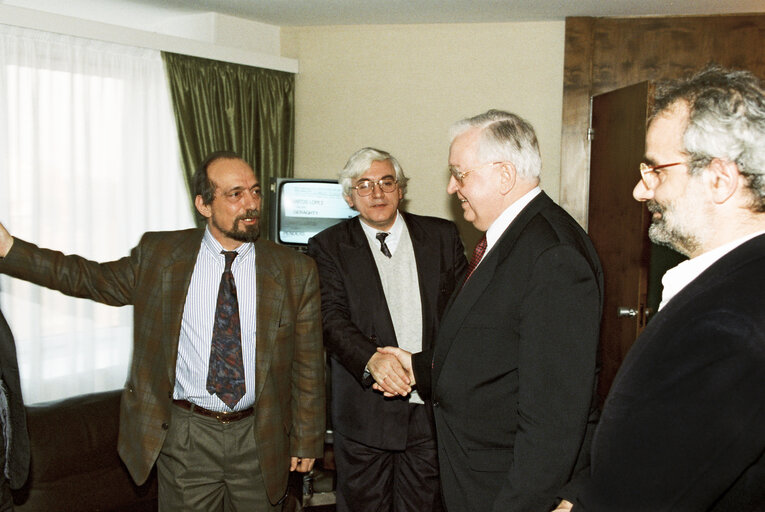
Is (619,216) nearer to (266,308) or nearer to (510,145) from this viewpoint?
(510,145)

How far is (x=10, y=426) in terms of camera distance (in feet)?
6.57

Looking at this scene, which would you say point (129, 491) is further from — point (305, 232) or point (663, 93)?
point (663, 93)

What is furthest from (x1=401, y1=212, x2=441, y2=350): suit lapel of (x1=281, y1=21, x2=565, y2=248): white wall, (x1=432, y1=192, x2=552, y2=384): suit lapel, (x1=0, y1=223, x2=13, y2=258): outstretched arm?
(x1=281, y1=21, x2=565, y2=248): white wall

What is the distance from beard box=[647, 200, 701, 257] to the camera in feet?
4.05

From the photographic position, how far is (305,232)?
406cm

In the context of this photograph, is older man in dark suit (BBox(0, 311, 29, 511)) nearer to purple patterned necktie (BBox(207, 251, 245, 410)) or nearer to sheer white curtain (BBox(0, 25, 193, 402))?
purple patterned necktie (BBox(207, 251, 245, 410))

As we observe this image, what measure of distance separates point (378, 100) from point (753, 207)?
3.68 m

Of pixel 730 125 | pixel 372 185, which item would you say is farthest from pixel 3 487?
pixel 730 125

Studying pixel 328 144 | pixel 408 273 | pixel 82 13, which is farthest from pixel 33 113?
pixel 408 273

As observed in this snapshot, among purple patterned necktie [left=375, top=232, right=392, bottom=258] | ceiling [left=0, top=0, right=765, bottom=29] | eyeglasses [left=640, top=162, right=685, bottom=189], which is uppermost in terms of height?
ceiling [left=0, top=0, right=765, bottom=29]

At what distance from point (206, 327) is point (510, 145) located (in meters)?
1.20

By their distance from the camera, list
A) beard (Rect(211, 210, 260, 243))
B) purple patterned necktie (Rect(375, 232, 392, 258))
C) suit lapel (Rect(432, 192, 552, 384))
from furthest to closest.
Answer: purple patterned necktie (Rect(375, 232, 392, 258)) → beard (Rect(211, 210, 260, 243)) → suit lapel (Rect(432, 192, 552, 384))

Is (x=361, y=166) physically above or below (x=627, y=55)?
below

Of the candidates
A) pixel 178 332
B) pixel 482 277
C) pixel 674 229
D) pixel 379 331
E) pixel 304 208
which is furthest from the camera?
pixel 304 208
